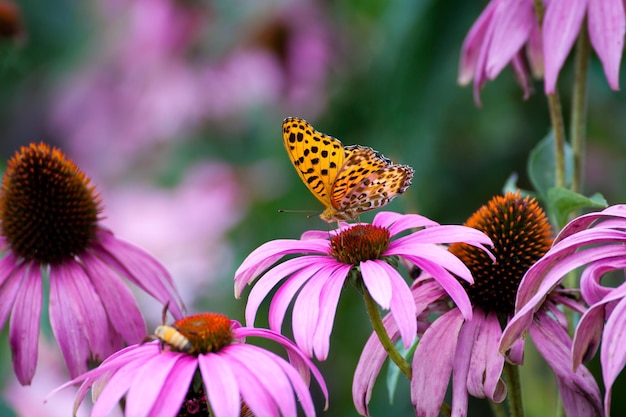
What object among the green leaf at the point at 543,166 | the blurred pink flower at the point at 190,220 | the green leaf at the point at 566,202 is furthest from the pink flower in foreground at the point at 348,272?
the blurred pink flower at the point at 190,220

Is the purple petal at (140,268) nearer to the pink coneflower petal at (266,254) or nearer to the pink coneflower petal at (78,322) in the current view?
the pink coneflower petal at (78,322)

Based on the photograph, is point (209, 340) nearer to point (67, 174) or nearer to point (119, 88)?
point (67, 174)

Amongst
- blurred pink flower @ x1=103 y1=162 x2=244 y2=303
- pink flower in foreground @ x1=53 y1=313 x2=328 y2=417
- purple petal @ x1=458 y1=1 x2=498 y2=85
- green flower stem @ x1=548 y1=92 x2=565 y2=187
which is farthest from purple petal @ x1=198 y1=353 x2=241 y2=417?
blurred pink flower @ x1=103 y1=162 x2=244 y2=303

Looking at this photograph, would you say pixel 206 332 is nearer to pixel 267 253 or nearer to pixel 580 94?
pixel 267 253

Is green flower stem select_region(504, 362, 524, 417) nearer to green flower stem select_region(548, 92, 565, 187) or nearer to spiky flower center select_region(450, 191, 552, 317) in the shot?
spiky flower center select_region(450, 191, 552, 317)

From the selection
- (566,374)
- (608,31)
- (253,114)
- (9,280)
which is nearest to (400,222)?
(566,374)

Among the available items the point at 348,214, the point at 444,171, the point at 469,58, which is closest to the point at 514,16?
the point at 469,58
